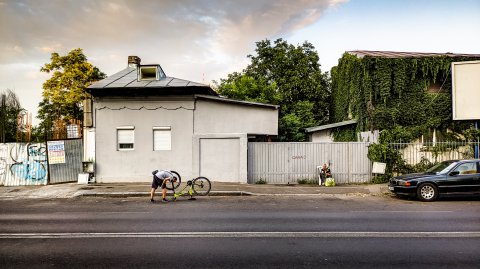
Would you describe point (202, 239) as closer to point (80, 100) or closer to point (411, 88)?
point (411, 88)

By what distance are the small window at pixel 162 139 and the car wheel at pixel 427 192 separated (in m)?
11.2

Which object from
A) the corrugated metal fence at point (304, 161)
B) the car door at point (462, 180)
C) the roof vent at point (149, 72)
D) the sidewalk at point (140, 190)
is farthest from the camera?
the roof vent at point (149, 72)

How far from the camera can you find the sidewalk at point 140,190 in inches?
515

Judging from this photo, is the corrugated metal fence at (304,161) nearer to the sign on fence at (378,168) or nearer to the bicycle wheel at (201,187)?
the sign on fence at (378,168)

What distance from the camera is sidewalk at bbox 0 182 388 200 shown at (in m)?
13.1

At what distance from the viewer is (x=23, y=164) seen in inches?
631

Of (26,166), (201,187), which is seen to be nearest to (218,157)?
(201,187)

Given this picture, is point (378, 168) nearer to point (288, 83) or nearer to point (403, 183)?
point (403, 183)

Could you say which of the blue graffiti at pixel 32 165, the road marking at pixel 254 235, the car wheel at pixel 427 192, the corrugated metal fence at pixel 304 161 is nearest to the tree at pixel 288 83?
the corrugated metal fence at pixel 304 161

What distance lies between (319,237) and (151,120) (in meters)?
11.7

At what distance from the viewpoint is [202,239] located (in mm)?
6410

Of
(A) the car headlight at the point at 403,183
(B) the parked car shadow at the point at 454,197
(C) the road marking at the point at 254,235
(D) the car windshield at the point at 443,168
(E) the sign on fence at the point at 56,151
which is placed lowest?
(B) the parked car shadow at the point at 454,197

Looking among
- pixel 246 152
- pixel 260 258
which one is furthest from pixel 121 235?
pixel 246 152

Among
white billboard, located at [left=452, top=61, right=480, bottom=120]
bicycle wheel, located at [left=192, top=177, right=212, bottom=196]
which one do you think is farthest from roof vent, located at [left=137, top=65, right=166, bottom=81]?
white billboard, located at [left=452, top=61, right=480, bottom=120]
